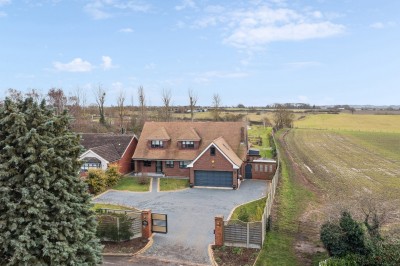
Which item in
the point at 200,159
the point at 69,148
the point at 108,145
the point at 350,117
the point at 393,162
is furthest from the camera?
the point at 350,117

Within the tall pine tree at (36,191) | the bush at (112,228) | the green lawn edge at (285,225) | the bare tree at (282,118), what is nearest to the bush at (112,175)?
the bush at (112,228)

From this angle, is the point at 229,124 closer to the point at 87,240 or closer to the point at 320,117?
the point at 87,240

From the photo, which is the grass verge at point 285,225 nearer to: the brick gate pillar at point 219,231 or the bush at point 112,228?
the brick gate pillar at point 219,231

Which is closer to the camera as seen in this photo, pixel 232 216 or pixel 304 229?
pixel 304 229

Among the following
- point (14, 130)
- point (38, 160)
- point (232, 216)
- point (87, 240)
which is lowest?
point (232, 216)

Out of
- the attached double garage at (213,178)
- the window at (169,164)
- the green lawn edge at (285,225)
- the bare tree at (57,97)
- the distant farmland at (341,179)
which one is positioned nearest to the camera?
the green lawn edge at (285,225)

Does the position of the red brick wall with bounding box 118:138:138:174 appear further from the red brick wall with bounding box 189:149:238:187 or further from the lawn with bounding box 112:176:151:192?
the red brick wall with bounding box 189:149:238:187

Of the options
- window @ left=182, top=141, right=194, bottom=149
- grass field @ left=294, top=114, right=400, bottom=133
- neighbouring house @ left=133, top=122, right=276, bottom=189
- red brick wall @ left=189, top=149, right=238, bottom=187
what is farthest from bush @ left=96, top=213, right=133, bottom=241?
grass field @ left=294, top=114, right=400, bottom=133

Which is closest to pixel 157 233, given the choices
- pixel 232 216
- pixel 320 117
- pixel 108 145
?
pixel 232 216
